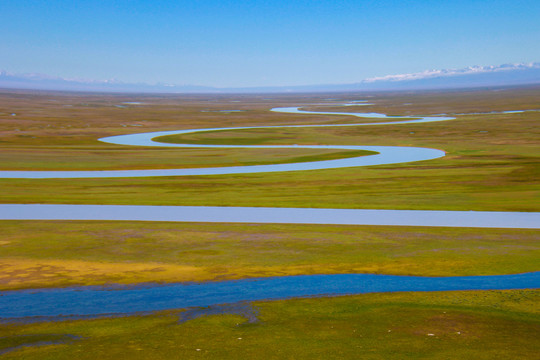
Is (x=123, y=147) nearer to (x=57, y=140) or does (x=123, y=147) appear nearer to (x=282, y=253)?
(x=57, y=140)

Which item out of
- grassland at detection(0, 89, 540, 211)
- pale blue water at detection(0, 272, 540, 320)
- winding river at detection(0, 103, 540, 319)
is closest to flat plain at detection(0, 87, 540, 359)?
grassland at detection(0, 89, 540, 211)

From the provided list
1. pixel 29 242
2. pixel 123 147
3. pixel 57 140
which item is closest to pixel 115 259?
pixel 29 242

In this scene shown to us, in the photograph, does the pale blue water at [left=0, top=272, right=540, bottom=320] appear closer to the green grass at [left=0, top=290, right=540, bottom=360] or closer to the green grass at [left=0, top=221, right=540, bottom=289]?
the green grass at [left=0, top=221, right=540, bottom=289]

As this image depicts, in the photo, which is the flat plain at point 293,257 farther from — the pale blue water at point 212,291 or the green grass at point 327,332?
the pale blue water at point 212,291

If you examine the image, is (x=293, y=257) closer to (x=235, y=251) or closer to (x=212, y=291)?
(x=235, y=251)

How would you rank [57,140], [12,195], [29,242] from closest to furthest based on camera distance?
[29,242] → [12,195] → [57,140]

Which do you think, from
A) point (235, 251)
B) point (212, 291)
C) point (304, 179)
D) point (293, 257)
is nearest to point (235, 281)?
point (212, 291)
